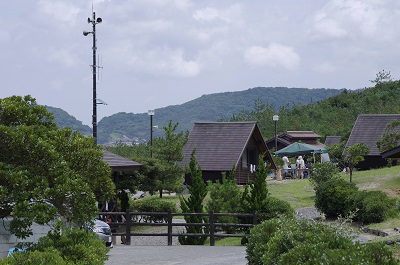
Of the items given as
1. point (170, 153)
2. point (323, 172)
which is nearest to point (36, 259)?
point (323, 172)

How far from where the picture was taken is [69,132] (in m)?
13.1

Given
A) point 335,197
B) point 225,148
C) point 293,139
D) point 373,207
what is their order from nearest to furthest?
point 373,207, point 335,197, point 225,148, point 293,139

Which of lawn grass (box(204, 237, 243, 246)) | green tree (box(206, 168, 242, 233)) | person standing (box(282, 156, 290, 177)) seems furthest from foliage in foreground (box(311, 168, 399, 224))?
person standing (box(282, 156, 290, 177))

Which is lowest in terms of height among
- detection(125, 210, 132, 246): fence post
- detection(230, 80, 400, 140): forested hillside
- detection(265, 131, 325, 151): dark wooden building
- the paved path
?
the paved path

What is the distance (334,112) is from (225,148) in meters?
48.7

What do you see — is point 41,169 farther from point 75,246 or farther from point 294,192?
point 294,192

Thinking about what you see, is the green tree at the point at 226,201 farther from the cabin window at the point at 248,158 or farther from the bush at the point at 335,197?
the cabin window at the point at 248,158

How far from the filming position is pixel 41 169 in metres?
12.4

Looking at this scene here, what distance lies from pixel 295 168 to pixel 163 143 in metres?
12.0

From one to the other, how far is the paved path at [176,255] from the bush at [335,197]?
618 cm

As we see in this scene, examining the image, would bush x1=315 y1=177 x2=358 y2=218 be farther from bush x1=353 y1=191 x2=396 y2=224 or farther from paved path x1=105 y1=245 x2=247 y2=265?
paved path x1=105 y1=245 x2=247 y2=265

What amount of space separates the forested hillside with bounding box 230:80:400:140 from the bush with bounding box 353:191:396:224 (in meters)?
53.8

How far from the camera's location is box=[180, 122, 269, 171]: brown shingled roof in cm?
4931

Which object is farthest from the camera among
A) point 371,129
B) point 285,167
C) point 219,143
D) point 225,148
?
point 285,167
